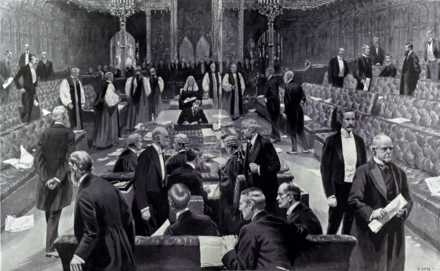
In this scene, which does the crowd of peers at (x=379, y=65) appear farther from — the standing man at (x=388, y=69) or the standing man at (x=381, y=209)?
the standing man at (x=381, y=209)

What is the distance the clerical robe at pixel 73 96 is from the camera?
5.68 m

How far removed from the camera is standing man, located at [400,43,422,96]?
5793 millimetres

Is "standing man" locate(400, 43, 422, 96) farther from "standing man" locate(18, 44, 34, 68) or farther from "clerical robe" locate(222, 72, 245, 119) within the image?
"standing man" locate(18, 44, 34, 68)

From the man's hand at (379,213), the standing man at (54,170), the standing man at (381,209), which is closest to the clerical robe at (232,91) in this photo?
the standing man at (381,209)

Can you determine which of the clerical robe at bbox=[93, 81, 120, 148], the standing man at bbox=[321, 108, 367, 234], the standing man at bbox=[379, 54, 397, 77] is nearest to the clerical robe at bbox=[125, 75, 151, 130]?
the clerical robe at bbox=[93, 81, 120, 148]

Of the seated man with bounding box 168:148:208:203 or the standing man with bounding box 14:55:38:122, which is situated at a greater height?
the standing man with bounding box 14:55:38:122

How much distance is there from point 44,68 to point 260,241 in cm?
349

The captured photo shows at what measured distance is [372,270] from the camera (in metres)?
5.39

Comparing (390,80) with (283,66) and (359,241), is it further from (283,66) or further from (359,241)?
(359,241)

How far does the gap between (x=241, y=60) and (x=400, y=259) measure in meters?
3.19

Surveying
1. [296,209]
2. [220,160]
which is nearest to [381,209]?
[296,209]

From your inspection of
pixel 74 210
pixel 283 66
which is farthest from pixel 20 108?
pixel 283 66

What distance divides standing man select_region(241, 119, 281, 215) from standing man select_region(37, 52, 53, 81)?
2586mm

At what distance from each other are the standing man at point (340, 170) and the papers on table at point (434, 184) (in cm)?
82
